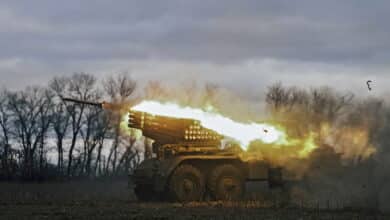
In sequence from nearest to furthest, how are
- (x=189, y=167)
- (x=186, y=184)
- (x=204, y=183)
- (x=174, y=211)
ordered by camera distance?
(x=174, y=211) < (x=186, y=184) < (x=189, y=167) < (x=204, y=183)

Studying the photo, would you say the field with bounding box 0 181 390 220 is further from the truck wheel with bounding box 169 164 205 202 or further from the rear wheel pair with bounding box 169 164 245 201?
the rear wheel pair with bounding box 169 164 245 201

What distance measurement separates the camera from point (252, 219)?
23156 mm

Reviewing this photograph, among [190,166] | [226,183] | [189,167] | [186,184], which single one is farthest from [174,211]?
[226,183]

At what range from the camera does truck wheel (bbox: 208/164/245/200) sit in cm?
3419

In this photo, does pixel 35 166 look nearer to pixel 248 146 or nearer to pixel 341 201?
pixel 248 146

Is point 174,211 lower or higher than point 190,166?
lower

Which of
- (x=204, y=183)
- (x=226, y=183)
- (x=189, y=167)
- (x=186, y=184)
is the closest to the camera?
(x=186, y=184)

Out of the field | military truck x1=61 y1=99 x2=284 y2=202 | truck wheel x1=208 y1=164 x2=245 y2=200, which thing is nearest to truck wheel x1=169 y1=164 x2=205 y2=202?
military truck x1=61 y1=99 x2=284 y2=202

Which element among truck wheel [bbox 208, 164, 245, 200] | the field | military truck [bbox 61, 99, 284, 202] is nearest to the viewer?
the field

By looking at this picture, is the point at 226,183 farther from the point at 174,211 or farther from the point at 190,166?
the point at 174,211

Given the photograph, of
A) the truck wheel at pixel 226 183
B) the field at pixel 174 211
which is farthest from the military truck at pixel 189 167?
the field at pixel 174 211

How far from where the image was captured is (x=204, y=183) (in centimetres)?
3428

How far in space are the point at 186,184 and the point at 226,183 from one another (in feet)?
7.12

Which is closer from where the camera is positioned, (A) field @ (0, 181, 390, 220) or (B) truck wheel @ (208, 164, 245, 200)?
(A) field @ (0, 181, 390, 220)
